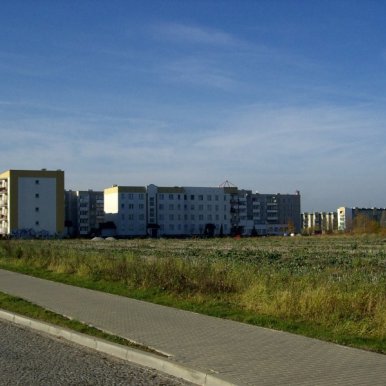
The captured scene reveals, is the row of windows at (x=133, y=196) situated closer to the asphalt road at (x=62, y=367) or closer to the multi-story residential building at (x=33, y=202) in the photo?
the multi-story residential building at (x=33, y=202)

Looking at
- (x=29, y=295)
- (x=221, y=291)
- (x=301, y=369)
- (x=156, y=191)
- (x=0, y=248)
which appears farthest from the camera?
(x=156, y=191)

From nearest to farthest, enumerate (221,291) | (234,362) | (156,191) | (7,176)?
1. (234,362)
2. (221,291)
3. (7,176)
4. (156,191)

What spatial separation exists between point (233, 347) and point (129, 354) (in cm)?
149

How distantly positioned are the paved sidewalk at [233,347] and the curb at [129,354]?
136 mm

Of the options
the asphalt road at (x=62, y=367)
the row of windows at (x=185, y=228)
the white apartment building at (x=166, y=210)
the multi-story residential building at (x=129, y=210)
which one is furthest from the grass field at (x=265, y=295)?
the row of windows at (x=185, y=228)

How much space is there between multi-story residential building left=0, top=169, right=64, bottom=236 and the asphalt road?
107401 mm

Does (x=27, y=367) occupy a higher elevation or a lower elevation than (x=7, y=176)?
lower

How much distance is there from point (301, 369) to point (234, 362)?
0.92 meters

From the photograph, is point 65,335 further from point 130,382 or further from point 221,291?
point 221,291

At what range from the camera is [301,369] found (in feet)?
24.2

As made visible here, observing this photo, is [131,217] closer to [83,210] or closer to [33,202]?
[83,210]

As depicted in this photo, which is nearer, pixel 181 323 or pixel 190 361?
pixel 190 361

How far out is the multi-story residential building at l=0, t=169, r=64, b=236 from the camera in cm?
11531

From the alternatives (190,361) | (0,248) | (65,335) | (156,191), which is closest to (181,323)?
(65,335)
